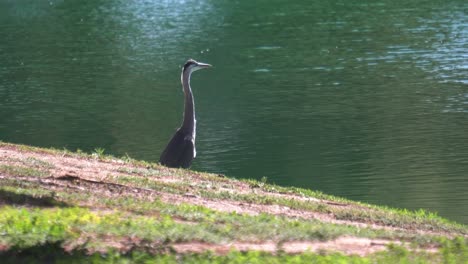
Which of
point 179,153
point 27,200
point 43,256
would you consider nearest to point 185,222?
point 27,200

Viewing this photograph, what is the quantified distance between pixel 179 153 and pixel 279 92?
1399 centimetres

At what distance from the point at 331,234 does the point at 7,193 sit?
373cm

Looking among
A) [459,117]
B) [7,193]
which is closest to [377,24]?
[459,117]

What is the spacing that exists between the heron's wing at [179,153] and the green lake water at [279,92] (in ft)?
11.1

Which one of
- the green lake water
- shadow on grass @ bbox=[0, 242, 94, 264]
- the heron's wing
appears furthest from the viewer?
the green lake water

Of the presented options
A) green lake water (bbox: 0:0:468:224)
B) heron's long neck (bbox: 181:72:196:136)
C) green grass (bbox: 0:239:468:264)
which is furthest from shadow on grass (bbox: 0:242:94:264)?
green lake water (bbox: 0:0:468:224)

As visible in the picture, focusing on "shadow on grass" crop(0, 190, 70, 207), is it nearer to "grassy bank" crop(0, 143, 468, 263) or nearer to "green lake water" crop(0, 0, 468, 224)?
"grassy bank" crop(0, 143, 468, 263)

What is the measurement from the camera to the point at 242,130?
977 inches

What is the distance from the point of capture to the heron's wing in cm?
1599

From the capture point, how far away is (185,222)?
34.1 feet

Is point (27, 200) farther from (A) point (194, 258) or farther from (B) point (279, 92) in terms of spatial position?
(B) point (279, 92)

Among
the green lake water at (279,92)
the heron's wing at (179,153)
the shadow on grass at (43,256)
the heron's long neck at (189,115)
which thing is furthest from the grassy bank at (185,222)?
the green lake water at (279,92)

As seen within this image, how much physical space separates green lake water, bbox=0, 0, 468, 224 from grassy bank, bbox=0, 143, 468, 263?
418cm

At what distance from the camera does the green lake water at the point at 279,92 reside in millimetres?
20531
